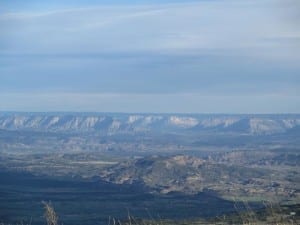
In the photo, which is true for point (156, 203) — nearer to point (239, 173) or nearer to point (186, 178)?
point (186, 178)

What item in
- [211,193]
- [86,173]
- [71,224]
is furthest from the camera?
[86,173]

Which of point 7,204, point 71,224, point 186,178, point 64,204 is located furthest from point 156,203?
point 186,178

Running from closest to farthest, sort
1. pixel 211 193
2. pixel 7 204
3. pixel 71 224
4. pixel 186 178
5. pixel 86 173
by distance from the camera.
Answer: pixel 71 224
pixel 7 204
pixel 211 193
pixel 186 178
pixel 86 173

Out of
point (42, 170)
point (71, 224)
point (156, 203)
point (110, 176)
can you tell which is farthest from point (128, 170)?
point (71, 224)

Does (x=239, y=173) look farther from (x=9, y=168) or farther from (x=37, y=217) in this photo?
(x=37, y=217)

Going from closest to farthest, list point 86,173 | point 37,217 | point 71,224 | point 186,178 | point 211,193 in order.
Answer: point 71,224, point 37,217, point 211,193, point 186,178, point 86,173

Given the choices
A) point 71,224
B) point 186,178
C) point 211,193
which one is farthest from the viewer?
point 186,178

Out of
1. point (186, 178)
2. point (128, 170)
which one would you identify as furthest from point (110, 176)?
point (186, 178)

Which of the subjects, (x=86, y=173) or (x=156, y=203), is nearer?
(x=156, y=203)

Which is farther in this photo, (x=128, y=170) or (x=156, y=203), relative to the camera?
(x=128, y=170)
